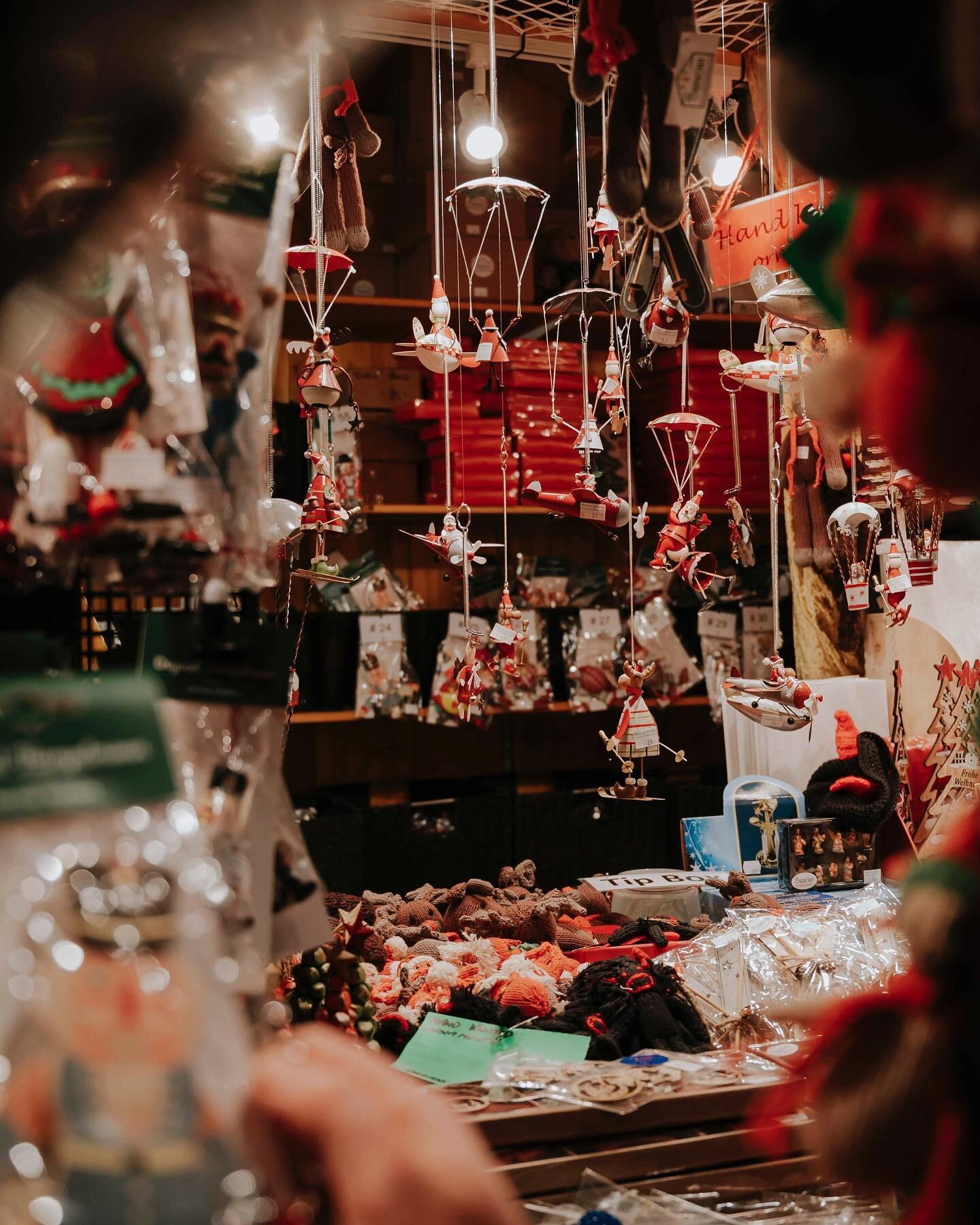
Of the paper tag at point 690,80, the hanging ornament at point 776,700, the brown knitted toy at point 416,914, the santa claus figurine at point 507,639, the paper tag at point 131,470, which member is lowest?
the brown knitted toy at point 416,914

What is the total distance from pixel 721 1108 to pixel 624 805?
3.12 m

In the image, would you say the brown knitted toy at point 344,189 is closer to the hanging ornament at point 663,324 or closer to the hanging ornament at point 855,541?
the hanging ornament at point 663,324

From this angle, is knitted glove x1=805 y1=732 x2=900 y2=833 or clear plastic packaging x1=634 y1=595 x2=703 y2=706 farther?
clear plastic packaging x1=634 y1=595 x2=703 y2=706

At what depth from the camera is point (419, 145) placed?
4.36m

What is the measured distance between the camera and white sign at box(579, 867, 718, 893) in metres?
2.70

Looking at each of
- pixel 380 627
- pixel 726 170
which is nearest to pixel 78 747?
pixel 726 170

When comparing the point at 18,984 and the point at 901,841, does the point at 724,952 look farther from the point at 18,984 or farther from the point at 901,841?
the point at 18,984

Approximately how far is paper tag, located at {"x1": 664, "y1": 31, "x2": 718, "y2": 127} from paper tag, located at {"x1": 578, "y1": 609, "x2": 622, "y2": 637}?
361cm

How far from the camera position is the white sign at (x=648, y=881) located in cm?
270

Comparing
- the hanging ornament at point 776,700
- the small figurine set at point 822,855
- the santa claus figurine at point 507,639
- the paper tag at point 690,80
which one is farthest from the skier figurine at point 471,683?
the paper tag at point 690,80

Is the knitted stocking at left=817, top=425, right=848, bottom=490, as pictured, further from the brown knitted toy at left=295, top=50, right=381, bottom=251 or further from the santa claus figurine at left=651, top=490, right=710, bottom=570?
the brown knitted toy at left=295, top=50, right=381, bottom=251

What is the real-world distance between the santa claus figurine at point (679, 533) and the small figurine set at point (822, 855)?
77 cm

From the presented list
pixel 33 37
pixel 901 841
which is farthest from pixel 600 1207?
pixel 901 841

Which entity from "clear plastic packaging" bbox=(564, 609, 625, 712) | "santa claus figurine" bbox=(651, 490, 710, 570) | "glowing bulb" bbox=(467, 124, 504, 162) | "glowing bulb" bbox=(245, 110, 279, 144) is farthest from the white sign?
"glowing bulb" bbox=(245, 110, 279, 144)
